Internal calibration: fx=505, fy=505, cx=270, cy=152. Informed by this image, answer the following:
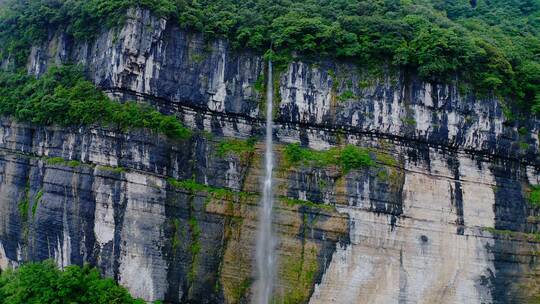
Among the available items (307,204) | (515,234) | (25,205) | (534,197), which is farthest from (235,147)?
(534,197)

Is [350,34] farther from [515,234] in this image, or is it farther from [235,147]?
[515,234]

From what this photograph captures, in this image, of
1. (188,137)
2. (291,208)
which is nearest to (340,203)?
(291,208)

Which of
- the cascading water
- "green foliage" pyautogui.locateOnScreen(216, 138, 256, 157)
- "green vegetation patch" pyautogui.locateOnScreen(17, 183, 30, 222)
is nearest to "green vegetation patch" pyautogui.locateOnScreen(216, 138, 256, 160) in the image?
"green foliage" pyautogui.locateOnScreen(216, 138, 256, 157)

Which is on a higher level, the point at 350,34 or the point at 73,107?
the point at 350,34

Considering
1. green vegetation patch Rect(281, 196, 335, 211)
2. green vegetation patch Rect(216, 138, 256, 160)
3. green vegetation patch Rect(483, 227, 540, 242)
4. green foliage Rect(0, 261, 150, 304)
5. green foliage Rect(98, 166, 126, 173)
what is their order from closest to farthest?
green foliage Rect(0, 261, 150, 304) < green foliage Rect(98, 166, 126, 173) < green vegetation patch Rect(281, 196, 335, 211) < green vegetation patch Rect(483, 227, 540, 242) < green vegetation patch Rect(216, 138, 256, 160)

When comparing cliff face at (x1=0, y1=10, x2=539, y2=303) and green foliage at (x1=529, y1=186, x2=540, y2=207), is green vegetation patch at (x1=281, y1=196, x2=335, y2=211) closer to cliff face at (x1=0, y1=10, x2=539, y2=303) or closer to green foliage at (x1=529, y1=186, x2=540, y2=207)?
cliff face at (x1=0, y1=10, x2=539, y2=303)

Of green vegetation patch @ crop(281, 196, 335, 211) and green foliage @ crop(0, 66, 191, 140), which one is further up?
green foliage @ crop(0, 66, 191, 140)

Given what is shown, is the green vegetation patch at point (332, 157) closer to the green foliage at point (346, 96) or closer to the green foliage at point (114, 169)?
the green foliage at point (346, 96)

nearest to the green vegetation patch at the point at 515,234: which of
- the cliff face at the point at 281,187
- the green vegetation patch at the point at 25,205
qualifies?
the cliff face at the point at 281,187
